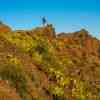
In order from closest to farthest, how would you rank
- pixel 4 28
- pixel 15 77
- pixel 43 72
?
pixel 15 77
pixel 43 72
pixel 4 28

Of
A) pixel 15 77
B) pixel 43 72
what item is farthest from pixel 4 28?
pixel 15 77

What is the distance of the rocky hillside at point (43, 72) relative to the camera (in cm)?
2800

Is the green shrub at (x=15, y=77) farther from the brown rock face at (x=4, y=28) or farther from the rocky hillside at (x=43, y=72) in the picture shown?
the brown rock face at (x=4, y=28)

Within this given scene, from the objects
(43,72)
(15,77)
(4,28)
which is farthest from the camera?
(4,28)

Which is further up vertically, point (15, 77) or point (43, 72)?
point (43, 72)

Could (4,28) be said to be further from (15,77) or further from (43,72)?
(15,77)

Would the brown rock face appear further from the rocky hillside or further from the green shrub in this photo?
the green shrub

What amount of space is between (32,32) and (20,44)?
1637cm

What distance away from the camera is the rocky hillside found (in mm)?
28000

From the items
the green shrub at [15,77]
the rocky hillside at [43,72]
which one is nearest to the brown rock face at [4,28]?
the rocky hillside at [43,72]

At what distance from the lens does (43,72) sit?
37.2 m

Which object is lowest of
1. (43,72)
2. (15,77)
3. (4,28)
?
(15,77)

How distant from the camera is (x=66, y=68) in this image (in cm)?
4800

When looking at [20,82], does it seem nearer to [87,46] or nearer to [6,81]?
[6,81]
